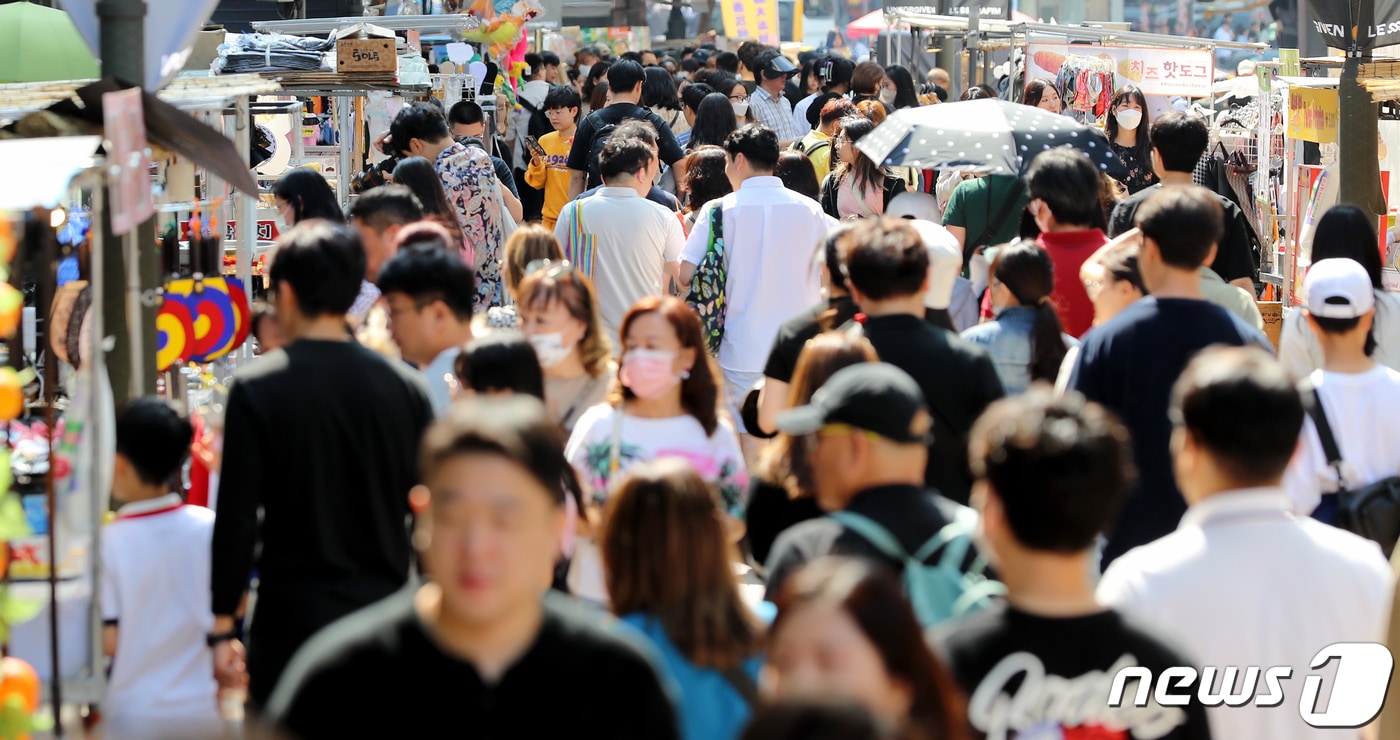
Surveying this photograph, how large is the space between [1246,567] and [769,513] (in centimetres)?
114

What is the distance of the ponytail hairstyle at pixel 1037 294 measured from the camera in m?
5.07

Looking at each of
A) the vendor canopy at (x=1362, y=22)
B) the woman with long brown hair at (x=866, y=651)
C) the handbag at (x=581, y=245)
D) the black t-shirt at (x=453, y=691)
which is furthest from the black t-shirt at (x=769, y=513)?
the vendor canopy at (x=1362, y=22)

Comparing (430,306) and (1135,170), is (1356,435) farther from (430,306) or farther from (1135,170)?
(1135,170)

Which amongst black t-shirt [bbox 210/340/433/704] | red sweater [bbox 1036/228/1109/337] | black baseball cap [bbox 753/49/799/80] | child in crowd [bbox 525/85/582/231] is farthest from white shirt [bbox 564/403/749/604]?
black baseball cap [bbox 753/49/799/80]

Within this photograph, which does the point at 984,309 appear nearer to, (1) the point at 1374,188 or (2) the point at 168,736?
(1) the point at 1374,188

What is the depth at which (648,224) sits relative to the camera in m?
7.15

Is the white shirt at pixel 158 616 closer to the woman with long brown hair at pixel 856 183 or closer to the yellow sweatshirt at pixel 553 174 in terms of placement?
the woman with long brown hair at pixel 856 183

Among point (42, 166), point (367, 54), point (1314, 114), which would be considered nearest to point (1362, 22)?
point (1314, 114)

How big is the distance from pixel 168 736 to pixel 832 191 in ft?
23.0

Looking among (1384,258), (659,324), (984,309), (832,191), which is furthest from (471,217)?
(1384,258)

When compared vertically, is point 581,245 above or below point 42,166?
below

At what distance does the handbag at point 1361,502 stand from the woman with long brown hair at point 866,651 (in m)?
2.63

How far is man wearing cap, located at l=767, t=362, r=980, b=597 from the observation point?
314 centimetres

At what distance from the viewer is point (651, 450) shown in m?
4.33
